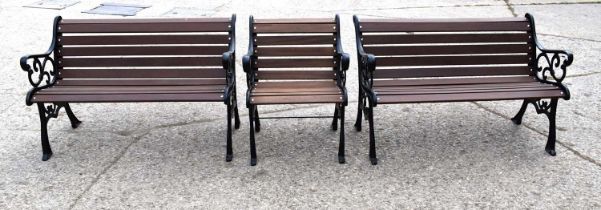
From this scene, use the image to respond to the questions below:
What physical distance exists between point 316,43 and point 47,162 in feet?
7.11

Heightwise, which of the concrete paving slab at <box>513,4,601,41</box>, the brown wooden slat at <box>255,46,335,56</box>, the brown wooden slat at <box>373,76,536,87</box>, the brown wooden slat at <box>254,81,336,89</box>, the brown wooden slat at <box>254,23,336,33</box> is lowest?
the concrete paving slab at <box>513,4,601,41</box>

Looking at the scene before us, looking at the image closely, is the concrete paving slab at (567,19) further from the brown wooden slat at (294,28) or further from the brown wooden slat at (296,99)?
the brown wooden slat at (296,99)

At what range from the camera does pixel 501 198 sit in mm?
3688

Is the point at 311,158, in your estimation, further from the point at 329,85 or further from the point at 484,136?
the point at 484,136

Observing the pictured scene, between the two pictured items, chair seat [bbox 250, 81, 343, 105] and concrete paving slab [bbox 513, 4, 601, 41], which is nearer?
chair seat [bbox 250, 81, 343, 105]

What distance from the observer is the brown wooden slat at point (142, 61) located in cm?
453

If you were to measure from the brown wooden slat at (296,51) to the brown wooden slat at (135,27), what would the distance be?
1.12 ft

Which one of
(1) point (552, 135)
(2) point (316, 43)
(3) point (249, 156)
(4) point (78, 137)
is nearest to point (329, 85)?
(2) point (316, 43)

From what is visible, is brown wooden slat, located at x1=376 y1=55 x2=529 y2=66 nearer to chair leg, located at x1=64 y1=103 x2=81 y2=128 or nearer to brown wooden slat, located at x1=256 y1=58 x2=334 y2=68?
brown wooden slat, located at x1=256 y1=58 x2=334 y2=68

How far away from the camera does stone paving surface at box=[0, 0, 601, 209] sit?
3.71m

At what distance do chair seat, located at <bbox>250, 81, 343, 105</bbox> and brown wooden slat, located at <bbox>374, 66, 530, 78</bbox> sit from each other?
17.1 inches

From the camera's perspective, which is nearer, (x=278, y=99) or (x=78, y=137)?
(x=278, y=99)

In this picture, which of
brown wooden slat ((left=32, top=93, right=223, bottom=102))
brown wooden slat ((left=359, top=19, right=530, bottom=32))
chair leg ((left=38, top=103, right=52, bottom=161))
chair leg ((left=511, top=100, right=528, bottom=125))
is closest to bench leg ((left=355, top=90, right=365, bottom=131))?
brown wooden slat ((left=359, top=19, right=530, bottom=32))

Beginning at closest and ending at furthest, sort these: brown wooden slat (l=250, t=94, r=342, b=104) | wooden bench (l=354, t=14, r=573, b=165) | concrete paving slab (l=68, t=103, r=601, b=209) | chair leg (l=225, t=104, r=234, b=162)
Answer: concrete paving slab (l=68, t=103, r=601, b=209)
brown wooden slat (l=250, t=94, r=342, b=104)
chair leg (l=225, t=104, r=234, b=162)
wooden bench (l=354, t=14, r=573, b=165)
